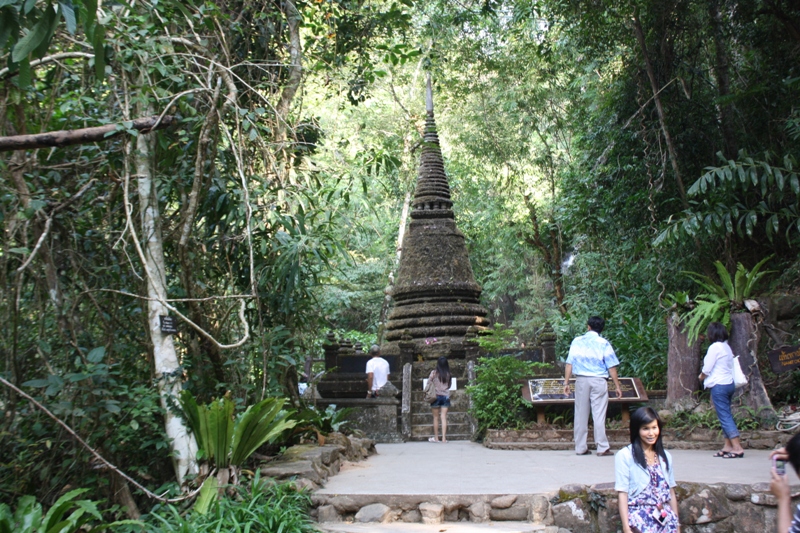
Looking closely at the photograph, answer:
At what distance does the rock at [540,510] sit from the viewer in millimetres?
4836

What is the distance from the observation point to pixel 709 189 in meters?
10.0

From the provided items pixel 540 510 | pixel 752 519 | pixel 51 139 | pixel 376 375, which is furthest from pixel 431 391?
pixel 51 139

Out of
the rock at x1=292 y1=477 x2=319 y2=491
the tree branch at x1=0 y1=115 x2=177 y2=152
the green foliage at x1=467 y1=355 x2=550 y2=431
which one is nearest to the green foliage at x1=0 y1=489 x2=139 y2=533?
the rock at x1=292 y1=477 x2=319 y2=491

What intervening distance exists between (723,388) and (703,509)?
2.38 meters

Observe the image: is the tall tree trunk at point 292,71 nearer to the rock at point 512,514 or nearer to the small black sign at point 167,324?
the small black sign at point 167,324

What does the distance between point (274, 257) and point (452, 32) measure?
1015cm

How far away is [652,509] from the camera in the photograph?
3.70m

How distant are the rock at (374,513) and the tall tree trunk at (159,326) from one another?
130 centimetres

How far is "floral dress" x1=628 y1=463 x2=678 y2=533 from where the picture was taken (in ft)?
12.1

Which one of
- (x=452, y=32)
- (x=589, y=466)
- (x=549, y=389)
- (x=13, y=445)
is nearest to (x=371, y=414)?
(x=549, y=389)

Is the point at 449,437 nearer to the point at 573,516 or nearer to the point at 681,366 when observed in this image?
the point at 681,366

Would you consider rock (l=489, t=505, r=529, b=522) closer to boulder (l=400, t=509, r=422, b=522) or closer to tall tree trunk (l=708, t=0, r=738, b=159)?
boulder (l=400, t=509, r=422, b=522)

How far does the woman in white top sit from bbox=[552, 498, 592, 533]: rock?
8.93 ft

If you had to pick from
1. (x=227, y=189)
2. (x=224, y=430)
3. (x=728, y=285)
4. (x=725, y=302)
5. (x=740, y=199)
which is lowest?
(x=224, y=430)
